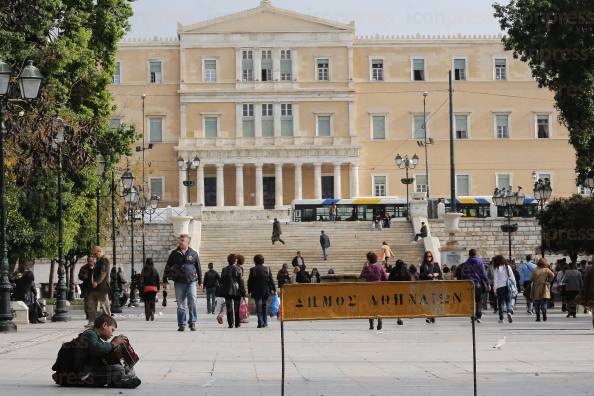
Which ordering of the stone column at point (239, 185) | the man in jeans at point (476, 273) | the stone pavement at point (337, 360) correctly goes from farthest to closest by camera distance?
the stone column at point (239, 185) → the man in jeans at point (476, 273) → the stone pavement at point (337, 360)

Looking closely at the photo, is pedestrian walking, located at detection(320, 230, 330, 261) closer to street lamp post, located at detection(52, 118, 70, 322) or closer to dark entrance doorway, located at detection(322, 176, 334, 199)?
street lamp post, located at detection(52, 118, 70, 322)

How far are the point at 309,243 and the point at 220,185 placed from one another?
23.3 meters

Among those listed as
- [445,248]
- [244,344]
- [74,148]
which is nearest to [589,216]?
[445,248]

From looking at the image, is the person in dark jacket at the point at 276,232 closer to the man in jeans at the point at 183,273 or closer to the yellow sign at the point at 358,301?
the man in jeans at the point at 183,273

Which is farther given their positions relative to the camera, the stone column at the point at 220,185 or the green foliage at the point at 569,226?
the stone column at the point at 220,185

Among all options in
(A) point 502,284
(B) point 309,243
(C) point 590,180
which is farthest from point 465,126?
(A) point 502,284

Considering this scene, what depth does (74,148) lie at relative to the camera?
1229 inches

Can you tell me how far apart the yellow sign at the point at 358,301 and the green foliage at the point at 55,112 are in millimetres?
18044

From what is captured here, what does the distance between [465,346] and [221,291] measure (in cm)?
702

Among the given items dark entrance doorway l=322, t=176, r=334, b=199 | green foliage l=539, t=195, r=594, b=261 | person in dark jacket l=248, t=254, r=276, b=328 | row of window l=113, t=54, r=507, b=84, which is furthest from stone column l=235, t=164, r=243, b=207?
person in dark jacket l=248, t=254, r=276, b=328

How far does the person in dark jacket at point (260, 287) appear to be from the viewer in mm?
23812

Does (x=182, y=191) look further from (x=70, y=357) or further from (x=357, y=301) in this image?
(x=357, y=301)

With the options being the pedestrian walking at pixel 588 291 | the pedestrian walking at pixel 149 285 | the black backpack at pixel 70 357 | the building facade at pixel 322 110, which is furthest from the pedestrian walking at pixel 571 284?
the building facade at pixel 322 110

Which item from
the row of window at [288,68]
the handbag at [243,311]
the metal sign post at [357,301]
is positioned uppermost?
the row of window at [288,68]
